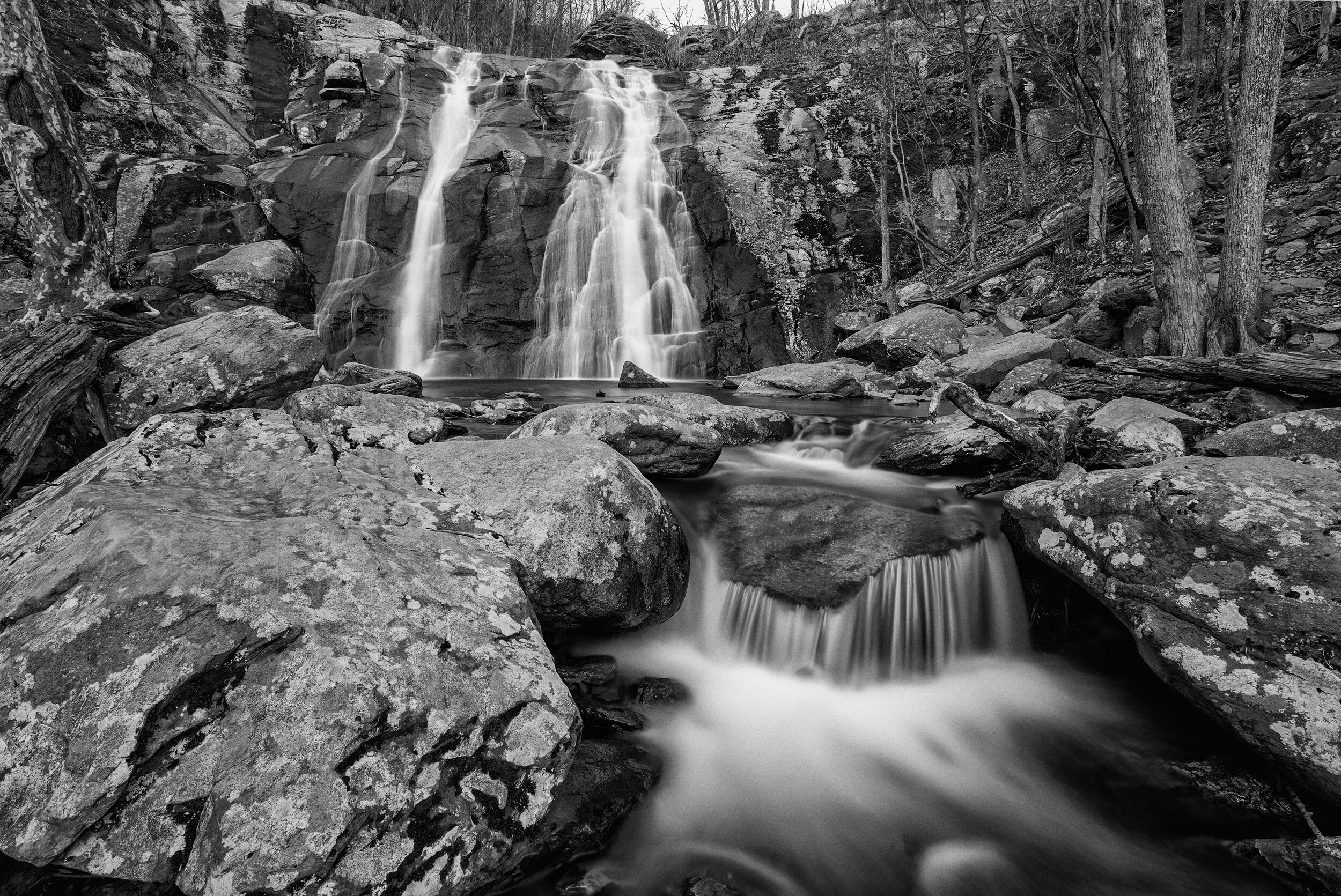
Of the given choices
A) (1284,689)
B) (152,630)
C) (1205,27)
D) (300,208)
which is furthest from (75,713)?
(1205,27)

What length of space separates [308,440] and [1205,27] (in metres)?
21.2

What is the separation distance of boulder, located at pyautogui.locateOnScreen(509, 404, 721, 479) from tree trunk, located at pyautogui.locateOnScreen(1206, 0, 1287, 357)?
6.65 meters

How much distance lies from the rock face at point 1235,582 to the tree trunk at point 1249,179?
5365 mm

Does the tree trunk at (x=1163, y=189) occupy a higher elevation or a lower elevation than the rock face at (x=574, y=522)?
higher

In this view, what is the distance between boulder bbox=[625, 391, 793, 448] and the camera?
729 centimetres

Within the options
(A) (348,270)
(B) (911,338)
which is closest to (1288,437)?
(B) (911,338)

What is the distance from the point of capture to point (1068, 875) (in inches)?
117

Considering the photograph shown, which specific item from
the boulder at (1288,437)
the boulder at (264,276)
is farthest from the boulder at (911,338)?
the boulder at (264,276)

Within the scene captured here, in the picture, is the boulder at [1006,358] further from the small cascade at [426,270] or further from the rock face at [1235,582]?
the small cascade at [426,270]

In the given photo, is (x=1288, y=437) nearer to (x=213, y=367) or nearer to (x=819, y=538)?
(x=819, y=538)

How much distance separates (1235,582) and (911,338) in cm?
936

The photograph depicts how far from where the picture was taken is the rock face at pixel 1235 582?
9.12 feet

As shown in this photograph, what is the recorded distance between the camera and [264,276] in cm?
1354

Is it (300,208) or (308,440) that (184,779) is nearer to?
(308,440)
